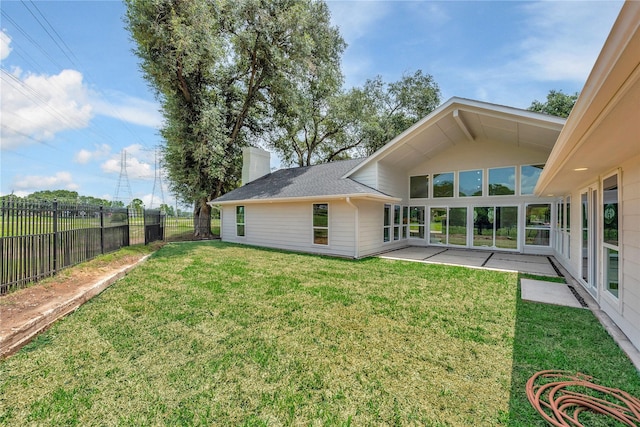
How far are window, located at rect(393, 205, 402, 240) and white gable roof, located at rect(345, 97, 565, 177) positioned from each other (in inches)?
73.3

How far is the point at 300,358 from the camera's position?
304cm

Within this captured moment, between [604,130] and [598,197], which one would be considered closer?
[604,130]

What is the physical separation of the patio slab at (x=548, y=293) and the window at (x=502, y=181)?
5.49 m

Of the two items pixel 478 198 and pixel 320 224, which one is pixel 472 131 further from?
pixel 320 224

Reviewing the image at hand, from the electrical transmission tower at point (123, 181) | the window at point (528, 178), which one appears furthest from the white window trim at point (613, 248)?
the electrical transmission tower at point (123, 181)

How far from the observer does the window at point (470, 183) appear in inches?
443

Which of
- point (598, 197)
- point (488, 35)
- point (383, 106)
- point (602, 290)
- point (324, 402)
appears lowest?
point (324, 402)

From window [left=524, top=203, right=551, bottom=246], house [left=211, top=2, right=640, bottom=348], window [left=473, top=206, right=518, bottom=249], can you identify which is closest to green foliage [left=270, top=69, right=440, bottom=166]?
house [left=211, top=2, right=640, bottom=348]

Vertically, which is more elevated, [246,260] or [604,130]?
[604,130]

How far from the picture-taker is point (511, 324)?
3.96 metres

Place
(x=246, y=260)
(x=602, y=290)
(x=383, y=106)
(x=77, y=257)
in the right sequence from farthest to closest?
(x=383, y=106), (x=246, y=260), (x=77, y=257), (x=602, y=290)

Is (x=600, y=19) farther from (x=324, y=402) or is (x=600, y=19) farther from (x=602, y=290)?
(x=324, y=402)

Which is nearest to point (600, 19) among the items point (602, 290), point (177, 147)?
point (602, 290)

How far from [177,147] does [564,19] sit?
587 inches
